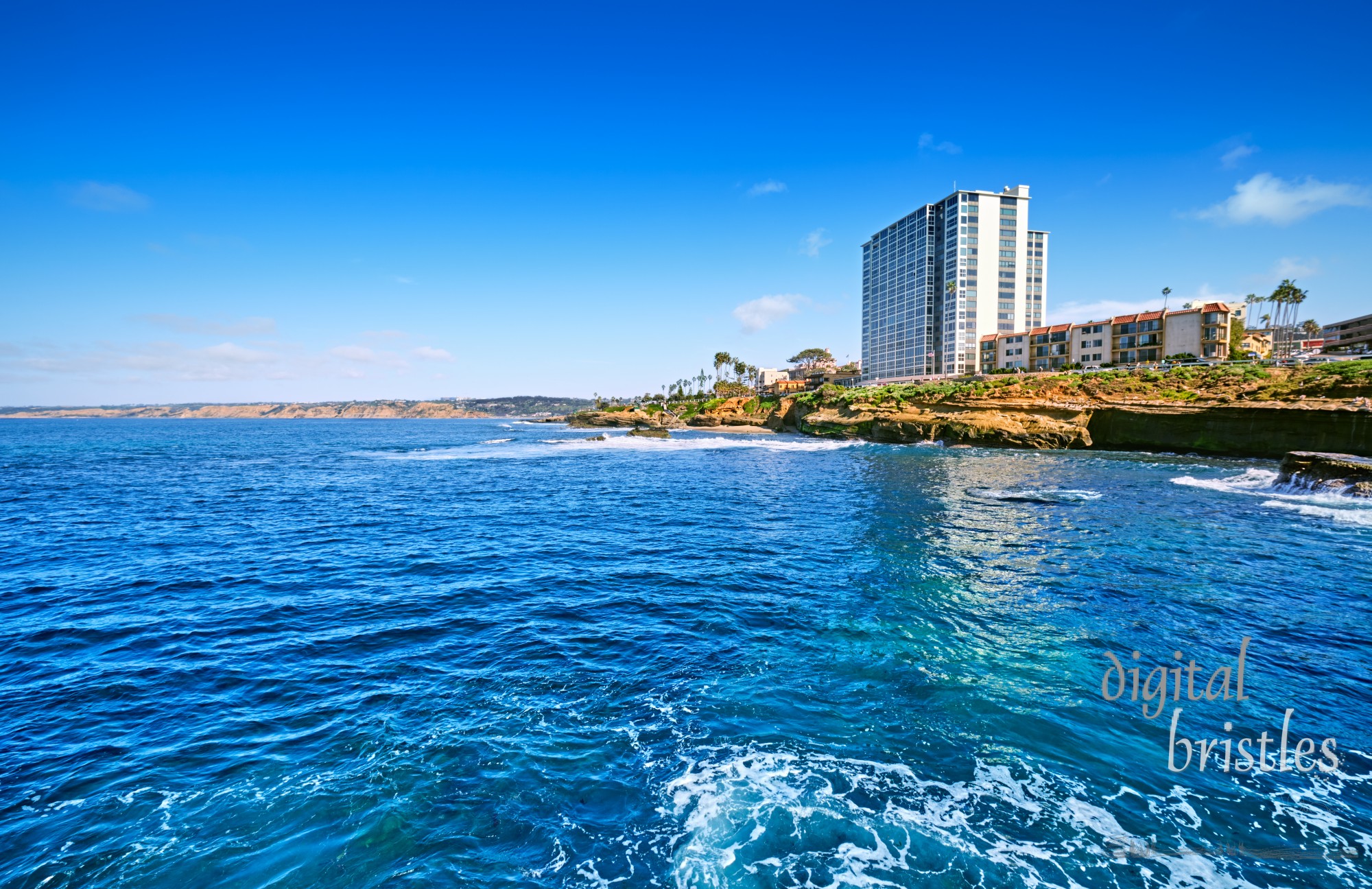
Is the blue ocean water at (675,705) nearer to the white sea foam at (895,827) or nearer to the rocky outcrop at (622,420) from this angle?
the white sea foam at (895,827)

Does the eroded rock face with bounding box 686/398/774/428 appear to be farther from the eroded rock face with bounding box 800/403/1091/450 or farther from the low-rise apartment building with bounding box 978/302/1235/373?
the low-rise apartment building with bounding box 978/302/1235/373

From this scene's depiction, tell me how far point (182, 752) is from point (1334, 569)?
35.3 metres

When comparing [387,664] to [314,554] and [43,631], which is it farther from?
[314,554]

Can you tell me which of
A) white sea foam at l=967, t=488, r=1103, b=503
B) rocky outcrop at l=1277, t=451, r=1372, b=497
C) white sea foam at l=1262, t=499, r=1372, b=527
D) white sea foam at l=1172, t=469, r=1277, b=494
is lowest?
white sea foam at l=1262, t=499, r=1372, b=527

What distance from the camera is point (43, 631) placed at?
16375 millimetres

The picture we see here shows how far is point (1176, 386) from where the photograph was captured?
7194 centimetres

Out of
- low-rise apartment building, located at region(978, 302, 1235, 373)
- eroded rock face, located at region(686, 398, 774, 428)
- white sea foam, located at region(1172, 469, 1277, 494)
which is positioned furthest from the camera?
eroded rock face, located at region(686, 398, 774, 428)

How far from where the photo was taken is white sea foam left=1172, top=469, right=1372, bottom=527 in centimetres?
3070

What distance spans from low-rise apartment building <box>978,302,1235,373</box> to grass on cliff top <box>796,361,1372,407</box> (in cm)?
2533

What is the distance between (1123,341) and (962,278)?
146ft

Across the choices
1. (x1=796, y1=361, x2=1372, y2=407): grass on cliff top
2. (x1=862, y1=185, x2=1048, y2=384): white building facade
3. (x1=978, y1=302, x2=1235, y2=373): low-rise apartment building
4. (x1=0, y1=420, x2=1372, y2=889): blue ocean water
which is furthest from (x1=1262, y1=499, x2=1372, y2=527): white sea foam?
(x1=862, y1=185, x2=1048, y2=384): white building facade

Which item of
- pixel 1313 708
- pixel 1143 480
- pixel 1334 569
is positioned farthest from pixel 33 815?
pixel 1143 480

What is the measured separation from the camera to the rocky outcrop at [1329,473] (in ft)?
118

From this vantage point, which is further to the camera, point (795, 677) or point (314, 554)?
point (314, 554)
